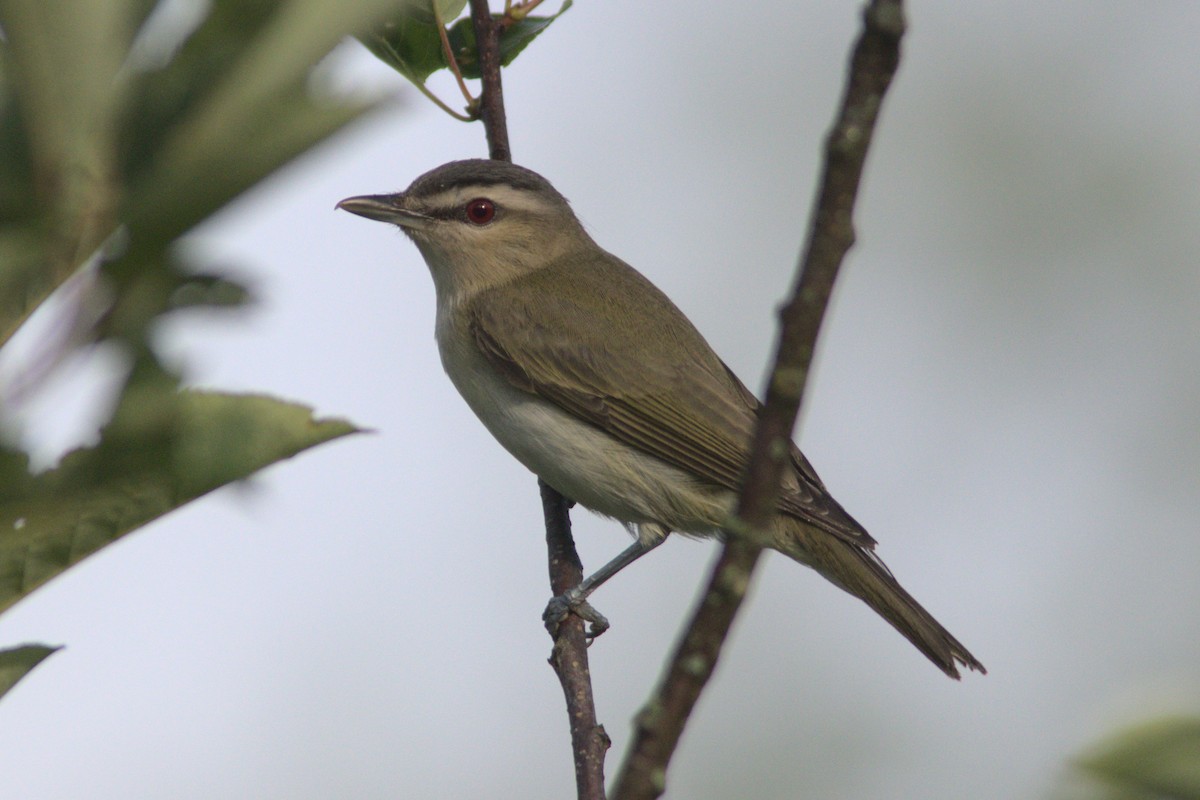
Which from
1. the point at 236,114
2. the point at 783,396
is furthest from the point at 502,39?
the point at 236,114

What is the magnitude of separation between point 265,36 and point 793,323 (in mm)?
796

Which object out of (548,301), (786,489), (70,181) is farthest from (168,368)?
(548,301)

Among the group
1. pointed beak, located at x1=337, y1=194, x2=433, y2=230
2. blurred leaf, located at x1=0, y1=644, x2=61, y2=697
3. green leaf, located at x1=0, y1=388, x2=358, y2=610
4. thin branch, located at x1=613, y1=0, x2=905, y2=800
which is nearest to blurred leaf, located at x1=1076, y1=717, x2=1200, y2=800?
thin branch, located at x1=613, y1=0, x2=905, y2=800

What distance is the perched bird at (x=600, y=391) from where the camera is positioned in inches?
215

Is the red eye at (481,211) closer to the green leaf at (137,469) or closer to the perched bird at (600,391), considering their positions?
the perched bird at (600,391)

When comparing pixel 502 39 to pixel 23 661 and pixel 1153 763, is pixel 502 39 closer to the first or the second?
pixel 23 661

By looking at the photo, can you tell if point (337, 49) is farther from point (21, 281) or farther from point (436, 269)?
point (436, 269)

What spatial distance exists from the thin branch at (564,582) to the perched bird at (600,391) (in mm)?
121

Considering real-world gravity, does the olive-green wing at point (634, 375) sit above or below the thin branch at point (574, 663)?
above

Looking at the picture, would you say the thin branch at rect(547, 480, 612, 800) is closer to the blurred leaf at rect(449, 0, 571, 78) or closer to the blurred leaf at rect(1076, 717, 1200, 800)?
the blurred leaf at rect(449, 0, 571, 78)

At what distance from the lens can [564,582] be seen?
5.29m

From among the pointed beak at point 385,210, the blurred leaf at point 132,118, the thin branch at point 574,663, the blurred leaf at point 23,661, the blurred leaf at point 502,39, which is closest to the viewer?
the blurred leaf at point 132,118

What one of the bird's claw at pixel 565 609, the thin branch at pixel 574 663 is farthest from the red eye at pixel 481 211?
the bird's claw at pixel 565 609

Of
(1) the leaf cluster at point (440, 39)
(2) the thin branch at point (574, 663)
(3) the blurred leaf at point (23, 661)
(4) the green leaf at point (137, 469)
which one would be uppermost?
(1) the leaf cluster at point (440, 39)
